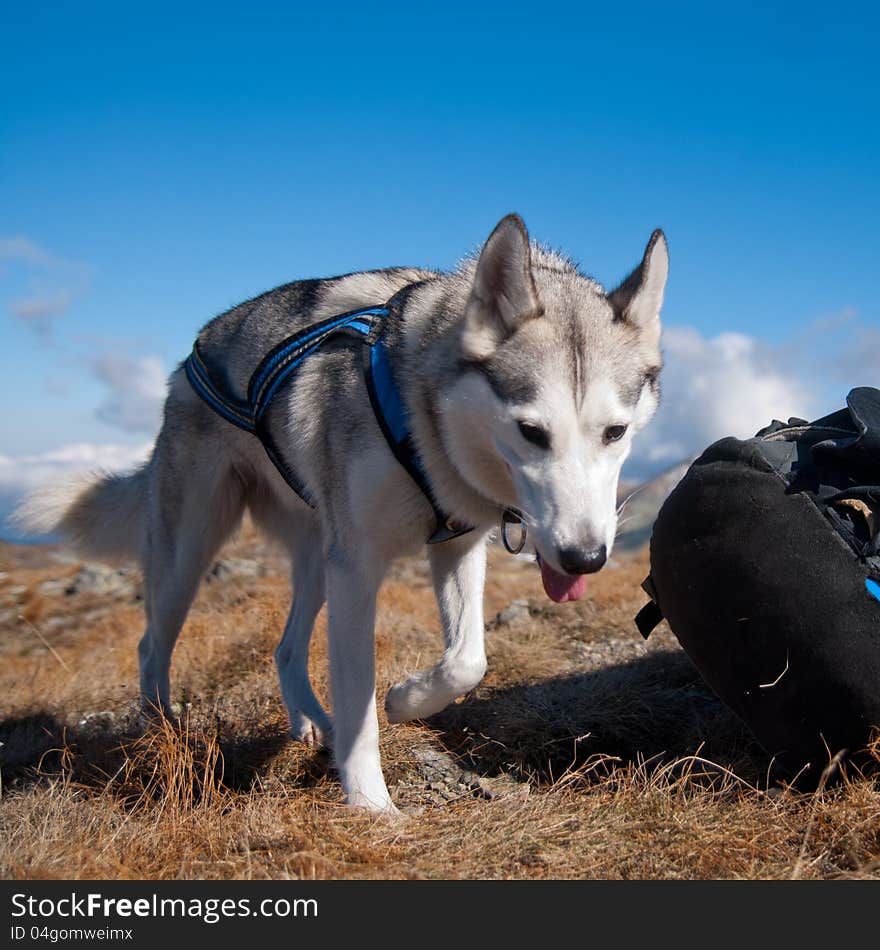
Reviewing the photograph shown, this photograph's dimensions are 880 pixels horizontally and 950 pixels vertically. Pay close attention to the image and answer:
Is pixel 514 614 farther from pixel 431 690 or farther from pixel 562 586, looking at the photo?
pixel 562 586

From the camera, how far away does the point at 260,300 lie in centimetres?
432

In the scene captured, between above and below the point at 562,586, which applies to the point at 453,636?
below

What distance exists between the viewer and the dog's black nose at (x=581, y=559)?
2482 millimetres

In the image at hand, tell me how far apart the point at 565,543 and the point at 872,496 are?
115cm

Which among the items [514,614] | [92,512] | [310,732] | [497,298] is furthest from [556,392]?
[514,614]

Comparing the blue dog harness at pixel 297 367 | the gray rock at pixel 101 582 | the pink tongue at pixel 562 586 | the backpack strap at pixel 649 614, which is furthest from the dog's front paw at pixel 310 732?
the gray rock at pixel 101 582

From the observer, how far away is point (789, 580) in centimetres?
286

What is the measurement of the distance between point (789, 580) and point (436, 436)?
→ 1.29m

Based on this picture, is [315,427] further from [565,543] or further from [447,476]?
[565,543]

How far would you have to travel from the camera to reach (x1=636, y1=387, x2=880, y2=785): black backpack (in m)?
2.80

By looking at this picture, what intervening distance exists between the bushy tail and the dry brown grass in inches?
37.7

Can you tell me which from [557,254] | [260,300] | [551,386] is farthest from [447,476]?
[260,300]

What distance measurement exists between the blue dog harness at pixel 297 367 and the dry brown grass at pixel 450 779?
1064 millimetres

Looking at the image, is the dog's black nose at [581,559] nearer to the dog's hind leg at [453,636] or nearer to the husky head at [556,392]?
the husky head at [556,392]
